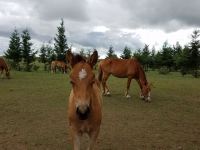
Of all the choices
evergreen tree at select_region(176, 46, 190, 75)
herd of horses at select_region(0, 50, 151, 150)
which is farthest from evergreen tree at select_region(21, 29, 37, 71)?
herd of horses at select_region(0, 50, 151, 150)

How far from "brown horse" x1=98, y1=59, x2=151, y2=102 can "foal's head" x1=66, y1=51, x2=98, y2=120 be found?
10.7 m

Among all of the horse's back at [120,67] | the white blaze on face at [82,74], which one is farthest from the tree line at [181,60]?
the white blaze on face at [82,74]

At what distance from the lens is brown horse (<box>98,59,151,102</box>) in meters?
16.5

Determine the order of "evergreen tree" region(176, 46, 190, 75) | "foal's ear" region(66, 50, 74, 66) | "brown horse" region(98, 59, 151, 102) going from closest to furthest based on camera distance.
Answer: "foal's ear" region(66, 50, 74, 66), "brown horse" region(98, 59, 151, 102), "evergreen tree" region(176, 46, 190, 75)

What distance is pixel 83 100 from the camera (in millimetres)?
4793

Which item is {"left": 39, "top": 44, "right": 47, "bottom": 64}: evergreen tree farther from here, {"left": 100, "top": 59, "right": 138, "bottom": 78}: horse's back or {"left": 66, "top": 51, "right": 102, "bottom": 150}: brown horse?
{"left": 66, "top": 51, "right": 102, "bottom": 150}: brown horse

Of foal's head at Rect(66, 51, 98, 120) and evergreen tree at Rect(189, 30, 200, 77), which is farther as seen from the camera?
evergreen tree at Rect(189, 30, 200, 77)

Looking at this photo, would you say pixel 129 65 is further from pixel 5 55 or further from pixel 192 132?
pixel 5 55

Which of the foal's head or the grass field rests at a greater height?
the foal's head

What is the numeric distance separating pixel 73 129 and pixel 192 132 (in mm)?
5053

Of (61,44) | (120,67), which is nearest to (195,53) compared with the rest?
(61,44)

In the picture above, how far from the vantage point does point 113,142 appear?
8266mm

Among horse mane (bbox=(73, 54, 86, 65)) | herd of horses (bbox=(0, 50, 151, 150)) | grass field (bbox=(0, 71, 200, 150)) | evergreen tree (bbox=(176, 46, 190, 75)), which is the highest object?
evergreen tree (bbox=(176, 46, 190, 75))

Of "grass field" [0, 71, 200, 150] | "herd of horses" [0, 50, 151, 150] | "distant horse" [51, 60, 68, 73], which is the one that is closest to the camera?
"herd of horses" [0, 50, 151, 150]
